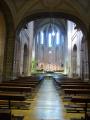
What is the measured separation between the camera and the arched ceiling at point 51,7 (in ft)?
49.2

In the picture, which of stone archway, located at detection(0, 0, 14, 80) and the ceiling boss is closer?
stone archway, located at detection(0, 0, 14, 80)

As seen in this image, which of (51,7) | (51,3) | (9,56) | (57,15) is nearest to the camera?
(9,56)

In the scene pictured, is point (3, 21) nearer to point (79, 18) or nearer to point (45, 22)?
point (79, 18)

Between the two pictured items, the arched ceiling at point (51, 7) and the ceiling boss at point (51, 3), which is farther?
the ceiling boss at point (51, 3)

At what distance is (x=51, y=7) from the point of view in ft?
52.1

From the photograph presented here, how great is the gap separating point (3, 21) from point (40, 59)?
25.3 meters

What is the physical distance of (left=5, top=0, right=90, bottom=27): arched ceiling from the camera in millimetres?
15000

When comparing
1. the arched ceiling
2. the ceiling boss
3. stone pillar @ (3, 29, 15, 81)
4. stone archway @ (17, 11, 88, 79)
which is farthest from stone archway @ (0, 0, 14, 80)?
the ceiling boss

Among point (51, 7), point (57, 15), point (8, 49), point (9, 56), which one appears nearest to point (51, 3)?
point (51, 7)

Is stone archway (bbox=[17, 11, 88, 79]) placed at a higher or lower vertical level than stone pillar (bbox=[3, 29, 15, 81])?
higher

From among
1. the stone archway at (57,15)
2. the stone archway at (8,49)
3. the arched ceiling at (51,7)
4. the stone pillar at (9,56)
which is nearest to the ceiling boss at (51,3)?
the arched ceiling at (51,7)

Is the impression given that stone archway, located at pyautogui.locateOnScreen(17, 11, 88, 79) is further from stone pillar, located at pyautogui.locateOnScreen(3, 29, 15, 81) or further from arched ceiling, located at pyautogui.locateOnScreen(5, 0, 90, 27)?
stone pillar, located at pyautogui.locateOnScreen(3, 29, 15, 81)

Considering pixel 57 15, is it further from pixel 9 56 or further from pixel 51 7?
pixel 9 56

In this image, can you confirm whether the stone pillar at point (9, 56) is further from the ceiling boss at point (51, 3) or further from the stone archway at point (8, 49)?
the ceiling boss at point (51, 3)
